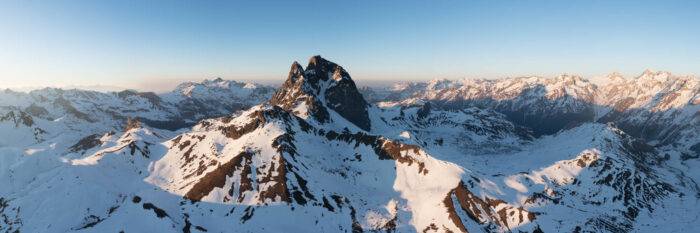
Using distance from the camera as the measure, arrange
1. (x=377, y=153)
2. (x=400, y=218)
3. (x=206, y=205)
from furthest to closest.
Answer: (x=377, y=153), (x=400, y=218), (x=206, y=205)

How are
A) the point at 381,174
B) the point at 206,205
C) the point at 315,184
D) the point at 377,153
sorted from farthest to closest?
the point at 377,153 → the point at 381,174 → the point at 315,184 → the point at 206,205

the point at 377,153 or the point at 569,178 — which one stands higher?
the point at 377,153

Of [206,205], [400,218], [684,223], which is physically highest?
[206,205]

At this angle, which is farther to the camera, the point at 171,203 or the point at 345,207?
the point at 345,207

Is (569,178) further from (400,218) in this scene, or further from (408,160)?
(400,218)

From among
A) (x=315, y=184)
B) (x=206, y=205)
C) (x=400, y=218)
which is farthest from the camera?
(x=315, y=184)

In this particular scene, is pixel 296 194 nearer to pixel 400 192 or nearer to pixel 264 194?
pixel 264 194

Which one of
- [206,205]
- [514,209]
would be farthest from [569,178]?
[206,205]

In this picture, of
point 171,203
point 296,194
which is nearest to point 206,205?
point 171,203

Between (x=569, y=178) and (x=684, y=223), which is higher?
(x=569, y=178)
